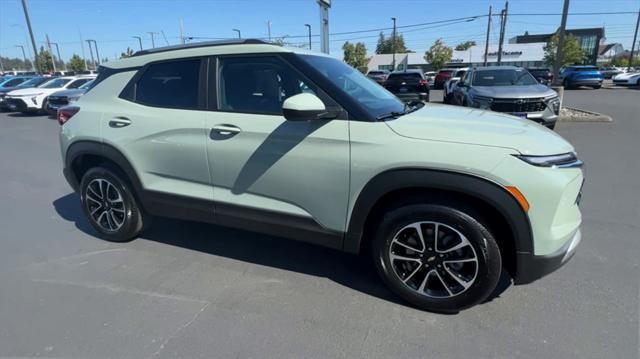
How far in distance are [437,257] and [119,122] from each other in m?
2.93

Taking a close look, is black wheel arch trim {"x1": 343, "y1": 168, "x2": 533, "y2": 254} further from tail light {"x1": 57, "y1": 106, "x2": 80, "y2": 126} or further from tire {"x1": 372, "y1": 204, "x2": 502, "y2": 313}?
tail light {"x1": 57, "y1": 106, "x2": 80, "y2": 126}

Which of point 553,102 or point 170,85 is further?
point 553,102

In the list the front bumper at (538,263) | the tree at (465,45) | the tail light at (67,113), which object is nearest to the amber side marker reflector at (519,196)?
the front bumper at (538,263)

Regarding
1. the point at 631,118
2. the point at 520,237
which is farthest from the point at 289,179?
the point at 631,118

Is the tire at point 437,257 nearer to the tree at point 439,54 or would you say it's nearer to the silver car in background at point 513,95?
the silver car in background at point 513,95

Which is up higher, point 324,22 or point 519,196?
point 324,22

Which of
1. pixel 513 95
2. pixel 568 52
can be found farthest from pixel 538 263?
pixel 568 52

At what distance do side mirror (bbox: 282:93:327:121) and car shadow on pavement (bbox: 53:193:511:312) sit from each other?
141 centimetres

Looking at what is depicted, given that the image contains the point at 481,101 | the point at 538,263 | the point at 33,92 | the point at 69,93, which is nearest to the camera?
the point at 538,263

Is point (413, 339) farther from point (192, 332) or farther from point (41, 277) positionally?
point (41, 277)

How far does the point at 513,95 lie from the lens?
801 cm

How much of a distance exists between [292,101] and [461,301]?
5.71 ft

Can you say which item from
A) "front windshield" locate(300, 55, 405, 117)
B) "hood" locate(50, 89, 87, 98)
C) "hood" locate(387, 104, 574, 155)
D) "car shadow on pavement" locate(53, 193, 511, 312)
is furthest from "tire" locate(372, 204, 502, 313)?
"hood" locate(50, 89, 87, 98)

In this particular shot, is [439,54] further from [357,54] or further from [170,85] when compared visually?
[170,85]
